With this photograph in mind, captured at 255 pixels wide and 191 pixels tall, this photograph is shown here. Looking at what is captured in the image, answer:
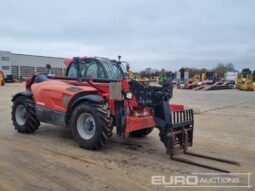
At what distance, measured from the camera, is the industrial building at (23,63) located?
7244cm

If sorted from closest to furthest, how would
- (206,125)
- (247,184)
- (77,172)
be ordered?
(247,184)
(77,172)
(206,125)

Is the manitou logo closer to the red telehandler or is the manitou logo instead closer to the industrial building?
the red telehandler

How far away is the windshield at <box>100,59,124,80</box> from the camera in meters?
7.52

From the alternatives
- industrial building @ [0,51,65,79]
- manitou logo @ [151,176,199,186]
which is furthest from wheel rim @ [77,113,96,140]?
industrial building @ [0,51,65,79]

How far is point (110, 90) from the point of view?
21.3 feet

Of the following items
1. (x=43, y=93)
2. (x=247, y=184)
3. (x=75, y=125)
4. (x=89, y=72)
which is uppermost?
(x=89, y=72)

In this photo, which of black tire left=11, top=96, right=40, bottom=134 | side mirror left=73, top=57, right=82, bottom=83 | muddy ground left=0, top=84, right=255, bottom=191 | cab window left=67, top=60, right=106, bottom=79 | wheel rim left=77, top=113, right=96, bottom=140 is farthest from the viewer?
black tire left=11, top=96, right=40, bottom=134

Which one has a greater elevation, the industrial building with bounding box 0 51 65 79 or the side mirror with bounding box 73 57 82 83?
the industrial building with bounding box 0 51 65 79

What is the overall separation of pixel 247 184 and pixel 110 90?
10.5 ft

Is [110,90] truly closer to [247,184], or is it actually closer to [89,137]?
[89,137]

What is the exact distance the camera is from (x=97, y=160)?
5.96 meters

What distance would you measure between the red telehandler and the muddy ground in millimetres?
391

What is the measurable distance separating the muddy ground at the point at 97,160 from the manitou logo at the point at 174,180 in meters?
0.13

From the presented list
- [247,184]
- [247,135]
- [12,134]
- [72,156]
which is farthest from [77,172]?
[247,135]
